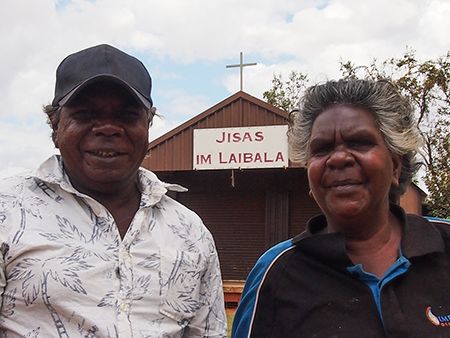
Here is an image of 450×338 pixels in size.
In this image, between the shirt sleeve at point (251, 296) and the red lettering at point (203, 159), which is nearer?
the shirt sleeve at point (251, 296)

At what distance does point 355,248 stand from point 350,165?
15.3 inches

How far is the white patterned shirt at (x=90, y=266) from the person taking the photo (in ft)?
5.78

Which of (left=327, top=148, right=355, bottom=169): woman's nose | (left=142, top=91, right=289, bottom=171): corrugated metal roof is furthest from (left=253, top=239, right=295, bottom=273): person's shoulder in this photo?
(left=142, top=91, right=289, bottom=171): corrugated metal roof

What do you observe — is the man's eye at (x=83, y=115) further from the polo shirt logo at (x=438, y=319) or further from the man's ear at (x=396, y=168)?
the polo shirt logo at (x=438, y=319)

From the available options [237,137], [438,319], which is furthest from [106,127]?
[237,137]

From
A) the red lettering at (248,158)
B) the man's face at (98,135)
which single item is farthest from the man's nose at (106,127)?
the red lettering at (248,158)

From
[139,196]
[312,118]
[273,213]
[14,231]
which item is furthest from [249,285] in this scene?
[273,213]

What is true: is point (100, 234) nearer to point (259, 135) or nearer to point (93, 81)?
point (93, 81)

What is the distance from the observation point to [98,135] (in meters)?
2.04

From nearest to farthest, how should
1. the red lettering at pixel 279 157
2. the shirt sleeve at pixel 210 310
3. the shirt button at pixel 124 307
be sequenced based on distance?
the shirt button at pixel 124 307
the shirt sleeve at pixel 210 310
the red lettering at pixel 279 157

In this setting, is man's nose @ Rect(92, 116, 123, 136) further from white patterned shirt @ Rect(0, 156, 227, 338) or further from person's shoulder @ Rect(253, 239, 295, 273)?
person's shoulder @ Rect(253, 239, 295, 273)

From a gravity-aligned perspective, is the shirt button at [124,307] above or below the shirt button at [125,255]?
below

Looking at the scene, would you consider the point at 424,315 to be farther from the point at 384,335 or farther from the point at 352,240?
the point at 352,240

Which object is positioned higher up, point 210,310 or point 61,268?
point 61,268
